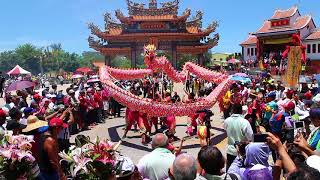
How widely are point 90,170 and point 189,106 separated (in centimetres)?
715

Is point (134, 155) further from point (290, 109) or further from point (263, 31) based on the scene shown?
point (263, 31)

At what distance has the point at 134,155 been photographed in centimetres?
919

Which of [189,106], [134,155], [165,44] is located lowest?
[134,155]

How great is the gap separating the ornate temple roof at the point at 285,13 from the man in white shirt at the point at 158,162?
115 feet

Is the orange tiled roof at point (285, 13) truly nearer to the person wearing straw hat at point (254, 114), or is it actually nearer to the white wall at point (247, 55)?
A: the white wall at point (247, 55)

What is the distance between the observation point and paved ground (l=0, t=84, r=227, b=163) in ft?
31.5

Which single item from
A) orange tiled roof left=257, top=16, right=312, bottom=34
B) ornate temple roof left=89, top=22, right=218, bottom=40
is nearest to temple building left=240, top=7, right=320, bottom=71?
orange tiled roof left=257, top=16, right=312, bottom=34

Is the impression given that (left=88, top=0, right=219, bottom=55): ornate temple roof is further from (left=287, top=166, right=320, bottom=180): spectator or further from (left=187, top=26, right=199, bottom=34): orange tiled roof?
(left=287, top=166, right=320, bottom=180): spectator

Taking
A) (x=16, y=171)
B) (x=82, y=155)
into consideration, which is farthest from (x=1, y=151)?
(x=82, y=155)

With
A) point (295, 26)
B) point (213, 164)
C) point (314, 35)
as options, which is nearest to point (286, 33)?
point (295, 26)

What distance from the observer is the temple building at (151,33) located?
Result: 1647 inches

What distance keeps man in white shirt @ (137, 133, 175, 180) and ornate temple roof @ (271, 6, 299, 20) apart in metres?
35.0

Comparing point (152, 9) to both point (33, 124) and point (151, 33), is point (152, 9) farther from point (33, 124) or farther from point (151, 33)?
point (33, 124)

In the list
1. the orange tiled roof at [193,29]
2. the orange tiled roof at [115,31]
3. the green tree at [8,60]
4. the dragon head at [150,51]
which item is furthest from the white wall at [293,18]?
the green tree at [8,60]
